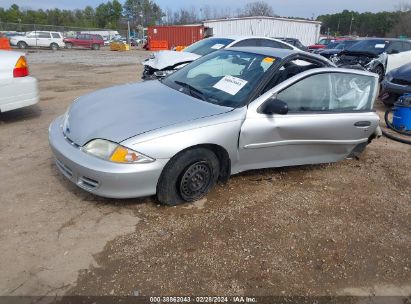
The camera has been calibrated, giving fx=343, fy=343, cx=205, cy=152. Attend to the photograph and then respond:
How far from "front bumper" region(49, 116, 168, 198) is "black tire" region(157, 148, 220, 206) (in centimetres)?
11

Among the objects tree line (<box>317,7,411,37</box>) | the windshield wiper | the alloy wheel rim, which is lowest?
the alloy wheel rim

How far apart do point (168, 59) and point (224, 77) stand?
13.8ft

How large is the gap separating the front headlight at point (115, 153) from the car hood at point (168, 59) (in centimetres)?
480

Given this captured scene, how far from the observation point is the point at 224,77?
3.87 m

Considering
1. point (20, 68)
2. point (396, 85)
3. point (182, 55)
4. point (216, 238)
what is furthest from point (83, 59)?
point (216, 238)

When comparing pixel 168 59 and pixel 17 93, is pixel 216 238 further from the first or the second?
pixel 168 59

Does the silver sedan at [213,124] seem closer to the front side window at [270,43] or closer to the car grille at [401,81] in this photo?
the car grille at [401,81]

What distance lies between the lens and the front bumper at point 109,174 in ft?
9.46

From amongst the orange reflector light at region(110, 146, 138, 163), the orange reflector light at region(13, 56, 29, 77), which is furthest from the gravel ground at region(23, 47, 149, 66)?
the orange reflector light at region(110, 146, 138, 163)

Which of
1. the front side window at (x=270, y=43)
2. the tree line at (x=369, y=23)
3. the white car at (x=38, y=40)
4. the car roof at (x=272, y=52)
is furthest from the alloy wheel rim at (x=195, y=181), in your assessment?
the tree line at (x=369, y=23)

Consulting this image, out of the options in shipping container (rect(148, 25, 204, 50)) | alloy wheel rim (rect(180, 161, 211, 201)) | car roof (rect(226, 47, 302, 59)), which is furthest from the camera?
shipping container (rect(148, 25, 204, 50))

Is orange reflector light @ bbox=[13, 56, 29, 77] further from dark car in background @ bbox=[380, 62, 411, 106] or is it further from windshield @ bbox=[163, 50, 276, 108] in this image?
dark car in background @ bbox=[380, 62, 411, 106]

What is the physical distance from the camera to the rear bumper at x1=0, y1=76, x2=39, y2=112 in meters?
5.32

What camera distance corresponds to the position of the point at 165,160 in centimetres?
302
